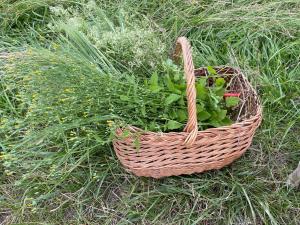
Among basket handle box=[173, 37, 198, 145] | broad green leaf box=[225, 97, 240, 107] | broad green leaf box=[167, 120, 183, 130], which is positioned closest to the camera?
basket handle box=[173, 37, 198, 145]

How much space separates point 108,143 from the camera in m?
1.77

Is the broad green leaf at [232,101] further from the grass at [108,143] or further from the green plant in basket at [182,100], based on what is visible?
the grass at [108,143]

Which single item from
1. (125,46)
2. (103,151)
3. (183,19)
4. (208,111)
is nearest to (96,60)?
(125,46)

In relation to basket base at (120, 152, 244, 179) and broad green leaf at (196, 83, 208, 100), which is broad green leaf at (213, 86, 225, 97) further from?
basket base at (120, 152, 244, 179)

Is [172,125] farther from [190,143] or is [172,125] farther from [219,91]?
[219,91]

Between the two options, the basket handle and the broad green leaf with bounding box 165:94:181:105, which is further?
the broad green leaf with bounding box 165:94:181:105

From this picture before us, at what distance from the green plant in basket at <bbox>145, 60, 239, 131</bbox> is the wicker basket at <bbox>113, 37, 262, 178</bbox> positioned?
7 cm

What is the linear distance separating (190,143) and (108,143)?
0.45m

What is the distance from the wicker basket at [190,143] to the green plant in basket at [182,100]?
7 cm

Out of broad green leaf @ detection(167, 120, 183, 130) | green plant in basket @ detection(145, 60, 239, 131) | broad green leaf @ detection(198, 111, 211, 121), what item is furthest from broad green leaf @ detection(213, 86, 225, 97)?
broad green leaf @ detection(167, 120, 183, 130)

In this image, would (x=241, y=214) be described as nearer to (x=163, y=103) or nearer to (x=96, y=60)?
(x=163, y=103)

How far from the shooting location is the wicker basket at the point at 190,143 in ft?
4.73

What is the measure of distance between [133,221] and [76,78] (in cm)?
58

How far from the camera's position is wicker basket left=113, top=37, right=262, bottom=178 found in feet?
4.73
